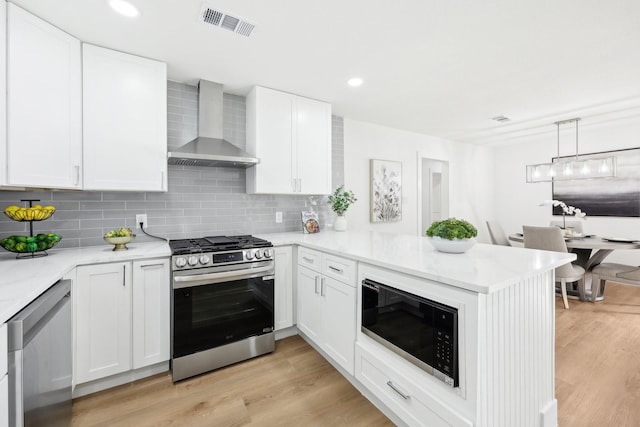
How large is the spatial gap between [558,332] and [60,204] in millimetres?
4560

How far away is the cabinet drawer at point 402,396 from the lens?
1332 mm

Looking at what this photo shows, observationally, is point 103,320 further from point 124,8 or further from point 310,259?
point 124,8

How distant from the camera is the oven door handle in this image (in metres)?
2.06

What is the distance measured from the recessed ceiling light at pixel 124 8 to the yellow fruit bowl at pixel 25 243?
151cm

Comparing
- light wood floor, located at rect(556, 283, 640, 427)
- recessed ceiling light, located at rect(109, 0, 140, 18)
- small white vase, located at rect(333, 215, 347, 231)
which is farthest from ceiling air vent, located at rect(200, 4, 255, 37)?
light wood floor, located at rect(556, 283, 640, 427)

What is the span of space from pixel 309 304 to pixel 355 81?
2.10m

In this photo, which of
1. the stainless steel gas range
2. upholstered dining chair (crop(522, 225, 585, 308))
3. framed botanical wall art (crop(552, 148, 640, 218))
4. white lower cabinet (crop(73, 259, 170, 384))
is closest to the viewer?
white lower cabinet (crop(73, 259, 170, 384))

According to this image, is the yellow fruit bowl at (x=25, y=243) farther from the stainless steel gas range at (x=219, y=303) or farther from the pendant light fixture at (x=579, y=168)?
the pendant light fixture at (x=579, y=168)

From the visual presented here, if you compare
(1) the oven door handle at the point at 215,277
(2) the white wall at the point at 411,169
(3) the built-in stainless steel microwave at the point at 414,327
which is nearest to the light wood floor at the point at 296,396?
(3) the built-in stainless steel microwave at the point at 414,327

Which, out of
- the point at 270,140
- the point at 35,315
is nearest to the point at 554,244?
the point at 270,140

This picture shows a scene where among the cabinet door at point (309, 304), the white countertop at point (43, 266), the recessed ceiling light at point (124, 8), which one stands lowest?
the cabinet door at point (309, 304)

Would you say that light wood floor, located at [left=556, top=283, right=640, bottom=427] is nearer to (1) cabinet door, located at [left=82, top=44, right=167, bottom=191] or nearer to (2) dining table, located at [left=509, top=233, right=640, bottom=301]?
(2) dining table, located at [left=509, top=233, right=640, bottom=301]

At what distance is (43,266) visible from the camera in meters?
1.63

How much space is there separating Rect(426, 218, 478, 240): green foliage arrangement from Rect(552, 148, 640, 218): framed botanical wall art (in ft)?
14.9
